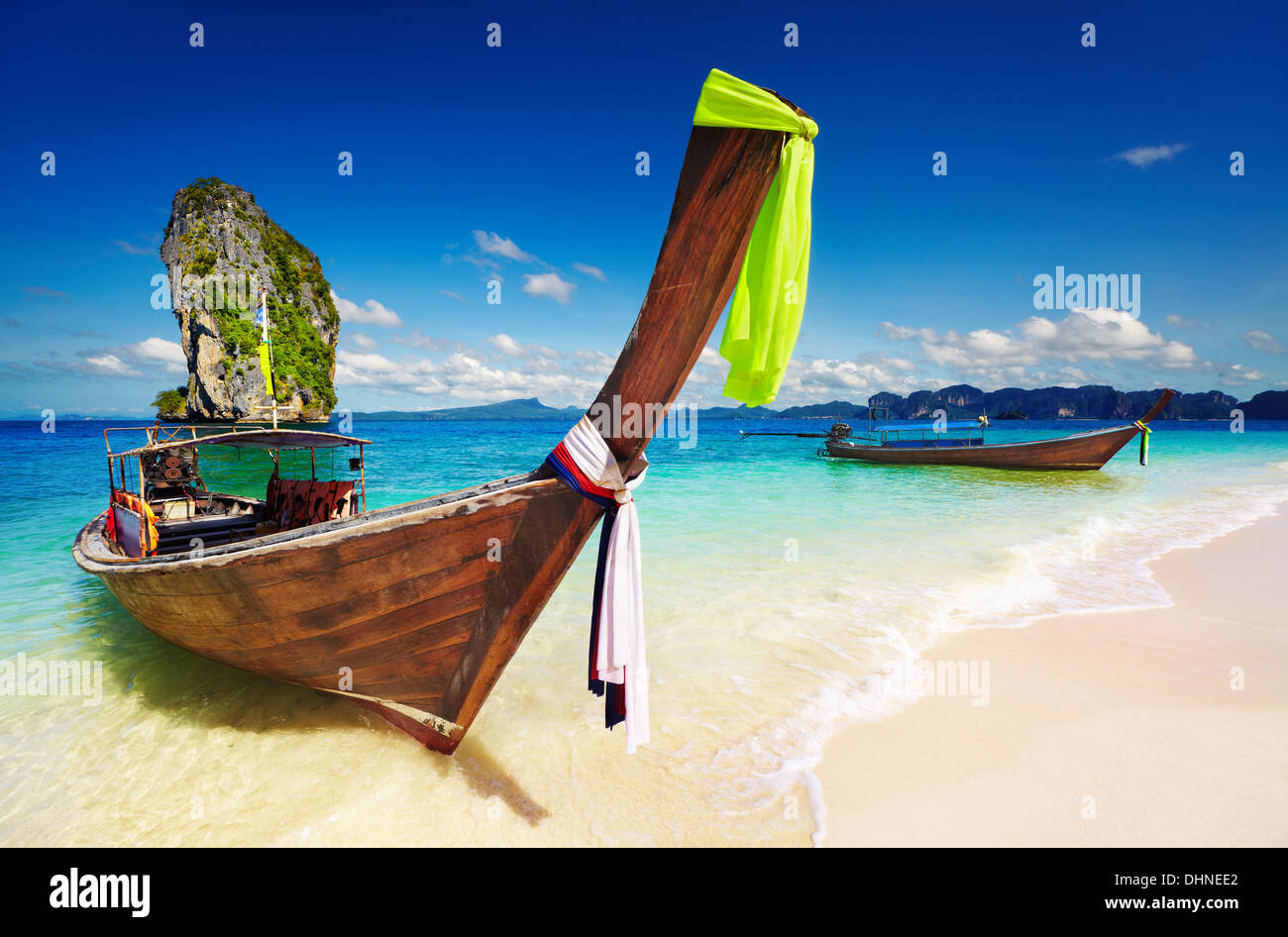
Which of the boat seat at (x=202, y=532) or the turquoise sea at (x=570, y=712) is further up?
the boat seat at (x=202, y=532)

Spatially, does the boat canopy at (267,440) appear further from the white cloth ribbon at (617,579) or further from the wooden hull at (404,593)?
the white cloth ribbon at (617,579)

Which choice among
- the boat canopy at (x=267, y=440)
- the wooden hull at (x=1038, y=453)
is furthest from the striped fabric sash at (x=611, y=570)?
the wooden hull at (x=1038, y=453)

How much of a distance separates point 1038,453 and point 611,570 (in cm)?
2707

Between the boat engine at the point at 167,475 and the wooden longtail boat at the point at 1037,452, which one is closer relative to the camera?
the boat engine at the point at 167,475

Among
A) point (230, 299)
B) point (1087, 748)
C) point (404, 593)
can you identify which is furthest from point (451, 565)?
point (230, 299)

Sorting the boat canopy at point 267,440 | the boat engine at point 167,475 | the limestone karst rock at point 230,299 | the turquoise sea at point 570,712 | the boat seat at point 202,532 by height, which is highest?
the limestone karst rock at point 230,299

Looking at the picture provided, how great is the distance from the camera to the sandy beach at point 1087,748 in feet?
9.66

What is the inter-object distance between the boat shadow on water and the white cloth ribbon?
4.17 ft

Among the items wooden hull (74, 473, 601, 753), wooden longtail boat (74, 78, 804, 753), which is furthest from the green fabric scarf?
wooden hull (74, 473, 601, 753)

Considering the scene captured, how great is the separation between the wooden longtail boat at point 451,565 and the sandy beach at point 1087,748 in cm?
235

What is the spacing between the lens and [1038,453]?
23219 millimetres

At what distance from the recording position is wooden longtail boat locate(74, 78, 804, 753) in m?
2.25

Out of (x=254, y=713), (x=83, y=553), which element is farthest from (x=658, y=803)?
(x=83, y=553)

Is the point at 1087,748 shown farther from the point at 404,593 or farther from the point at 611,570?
the point at 404,593
